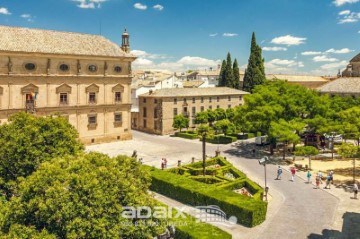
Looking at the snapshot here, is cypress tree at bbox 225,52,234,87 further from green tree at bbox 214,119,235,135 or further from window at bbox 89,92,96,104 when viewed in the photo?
window at bbox 89,92,96,104

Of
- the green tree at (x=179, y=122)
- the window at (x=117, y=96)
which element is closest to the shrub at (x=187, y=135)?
the green tree at (x=179, y=122)

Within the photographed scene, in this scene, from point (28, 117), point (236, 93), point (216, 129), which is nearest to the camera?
point (28, 117)

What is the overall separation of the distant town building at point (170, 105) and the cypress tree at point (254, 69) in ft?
36.6

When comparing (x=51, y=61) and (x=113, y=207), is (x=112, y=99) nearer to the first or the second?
(x=51, y=61)

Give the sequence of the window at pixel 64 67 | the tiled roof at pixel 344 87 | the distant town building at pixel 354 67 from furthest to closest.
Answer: the distant town building at pixel 354 67 < the tiled roof at pixel 344 87 < the window at pixel 64 67

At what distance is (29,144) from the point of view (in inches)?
907

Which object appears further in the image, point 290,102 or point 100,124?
point 100,124

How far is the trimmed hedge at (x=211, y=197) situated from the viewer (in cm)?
2198

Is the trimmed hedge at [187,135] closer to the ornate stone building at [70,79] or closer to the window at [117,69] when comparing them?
the ornate stone building at [70,79]

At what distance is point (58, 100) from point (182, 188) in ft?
85.8

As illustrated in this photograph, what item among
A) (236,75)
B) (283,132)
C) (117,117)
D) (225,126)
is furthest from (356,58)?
(117,117)

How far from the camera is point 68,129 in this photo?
25438mm

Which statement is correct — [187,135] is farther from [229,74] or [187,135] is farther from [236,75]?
[236,75]

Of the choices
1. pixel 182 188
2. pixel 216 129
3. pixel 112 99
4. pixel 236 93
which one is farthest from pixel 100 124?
pixel 236 93
